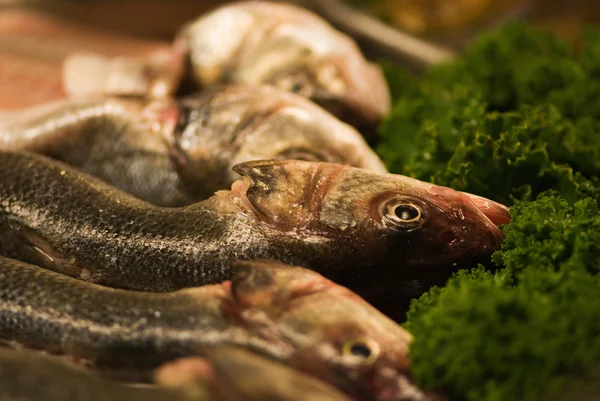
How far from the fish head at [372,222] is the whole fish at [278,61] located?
44.7 inches

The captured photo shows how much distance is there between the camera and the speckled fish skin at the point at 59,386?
1.33 meters

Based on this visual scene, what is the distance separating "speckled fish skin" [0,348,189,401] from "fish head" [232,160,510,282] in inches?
24.3

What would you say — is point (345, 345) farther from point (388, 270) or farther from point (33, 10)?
point (33, 10)

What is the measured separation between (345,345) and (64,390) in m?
0.64

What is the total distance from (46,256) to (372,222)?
3.41 feet

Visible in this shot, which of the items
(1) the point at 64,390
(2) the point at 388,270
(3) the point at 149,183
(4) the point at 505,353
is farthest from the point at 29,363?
(3) the point at 149,183

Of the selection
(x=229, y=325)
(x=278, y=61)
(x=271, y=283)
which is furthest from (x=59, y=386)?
(x=278, y=61)

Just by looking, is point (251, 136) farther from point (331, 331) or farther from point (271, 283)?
point (331, 331)

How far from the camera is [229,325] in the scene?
4.94ft

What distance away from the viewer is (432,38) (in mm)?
5410

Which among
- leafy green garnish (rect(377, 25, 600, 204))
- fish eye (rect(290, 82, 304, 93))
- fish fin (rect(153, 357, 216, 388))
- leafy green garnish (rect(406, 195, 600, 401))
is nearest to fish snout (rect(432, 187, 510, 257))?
leafy green garnish (rect(406, 195, 600, 401))

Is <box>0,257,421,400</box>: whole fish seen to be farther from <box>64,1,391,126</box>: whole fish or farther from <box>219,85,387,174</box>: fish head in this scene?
<box>64,1,391,126</box>: whole fish

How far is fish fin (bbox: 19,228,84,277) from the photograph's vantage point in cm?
193

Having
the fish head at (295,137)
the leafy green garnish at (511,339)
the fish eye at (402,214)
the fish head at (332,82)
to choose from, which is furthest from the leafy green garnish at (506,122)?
the leafy green garnish at (511,339)
